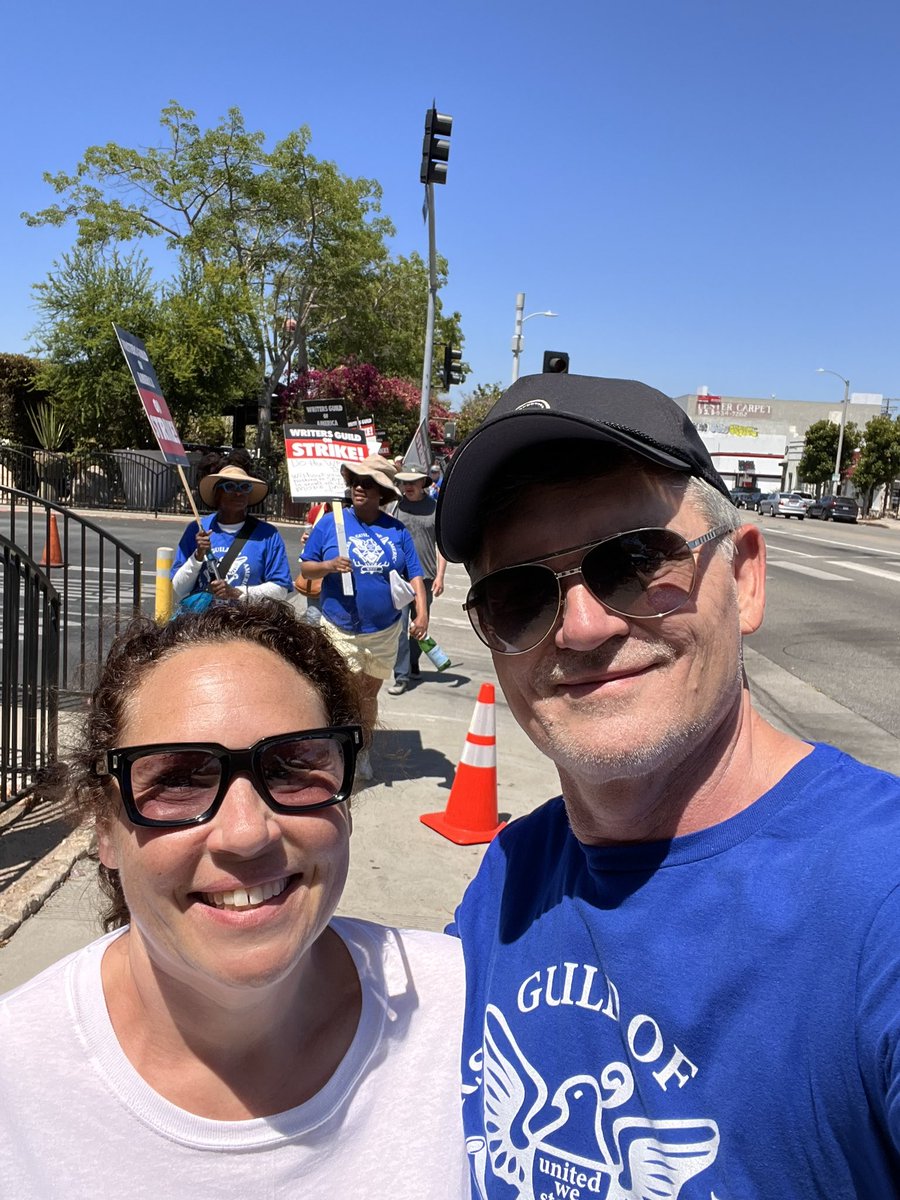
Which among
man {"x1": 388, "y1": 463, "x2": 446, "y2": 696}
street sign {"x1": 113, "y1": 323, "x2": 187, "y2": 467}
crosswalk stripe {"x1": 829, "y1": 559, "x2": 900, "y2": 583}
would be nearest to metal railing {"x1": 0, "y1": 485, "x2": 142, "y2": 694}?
street sign {"x1": 113, "y1": 323, "x2": 187, "y2": 467}

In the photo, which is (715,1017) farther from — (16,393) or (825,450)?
(825,450)

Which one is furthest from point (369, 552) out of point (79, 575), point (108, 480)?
point (108, 480)

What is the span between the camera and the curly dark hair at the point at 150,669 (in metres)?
1.48

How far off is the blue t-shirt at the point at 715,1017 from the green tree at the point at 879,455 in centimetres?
5177

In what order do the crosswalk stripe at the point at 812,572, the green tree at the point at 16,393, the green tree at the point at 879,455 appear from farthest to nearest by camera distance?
1. the green tree at the point at 879,455
2. the green tree at the point at 16,393
3. the crosswalk stripe at the point at 812,572

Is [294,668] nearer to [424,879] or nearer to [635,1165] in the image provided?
[635,1165]

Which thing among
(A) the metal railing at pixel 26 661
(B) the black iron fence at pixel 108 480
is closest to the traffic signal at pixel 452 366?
(B) the black iron fence at pixel 108 480

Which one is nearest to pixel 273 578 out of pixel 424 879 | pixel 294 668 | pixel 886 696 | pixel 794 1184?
pixel 424 879

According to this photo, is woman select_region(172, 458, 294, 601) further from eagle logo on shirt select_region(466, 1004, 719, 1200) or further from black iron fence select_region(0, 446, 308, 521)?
black iron fence select_region(0, 446, 308, 521)

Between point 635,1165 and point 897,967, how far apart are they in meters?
0.42

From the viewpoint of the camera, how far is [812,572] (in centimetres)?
1903

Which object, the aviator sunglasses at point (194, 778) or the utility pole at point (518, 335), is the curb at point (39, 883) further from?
the utility pole at point (518, 335)

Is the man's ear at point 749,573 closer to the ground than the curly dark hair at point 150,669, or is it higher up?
higher up

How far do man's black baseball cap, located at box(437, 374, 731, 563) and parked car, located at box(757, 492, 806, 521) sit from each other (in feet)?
165
